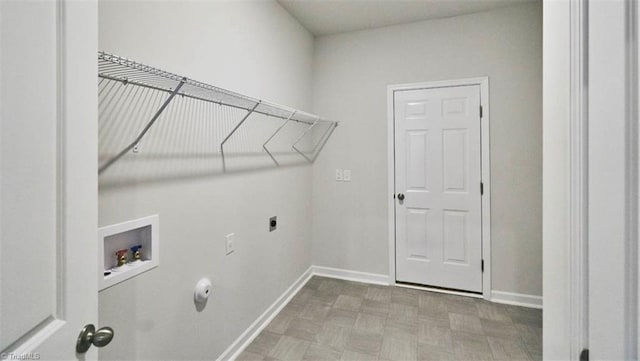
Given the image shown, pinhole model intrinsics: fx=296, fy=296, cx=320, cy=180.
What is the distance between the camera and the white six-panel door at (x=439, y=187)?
279cm

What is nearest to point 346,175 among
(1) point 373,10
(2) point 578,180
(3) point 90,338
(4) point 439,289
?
(4) point 439,289

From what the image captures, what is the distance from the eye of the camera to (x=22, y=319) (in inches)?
20.6

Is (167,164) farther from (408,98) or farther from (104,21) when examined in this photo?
(408,98)

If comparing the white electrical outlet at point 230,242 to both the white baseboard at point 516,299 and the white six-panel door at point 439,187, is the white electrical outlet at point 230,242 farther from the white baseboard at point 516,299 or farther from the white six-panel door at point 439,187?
the white baseboard at point 516,299

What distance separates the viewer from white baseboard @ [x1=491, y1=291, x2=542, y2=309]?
8.54 feet

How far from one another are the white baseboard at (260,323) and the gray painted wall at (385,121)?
0.54 metres

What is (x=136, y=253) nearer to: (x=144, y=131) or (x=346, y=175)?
(x=144, y=131)

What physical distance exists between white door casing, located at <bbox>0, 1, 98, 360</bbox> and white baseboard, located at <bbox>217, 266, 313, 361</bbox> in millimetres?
1402

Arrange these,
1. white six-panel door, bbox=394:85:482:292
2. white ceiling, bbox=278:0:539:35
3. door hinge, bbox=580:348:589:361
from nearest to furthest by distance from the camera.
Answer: door hinge, bbox=580:348:589:361 → white ceiling, bbox=278:0:539:35 → white six-panel door, bbox=394:85:482:292

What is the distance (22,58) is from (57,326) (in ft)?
1.72

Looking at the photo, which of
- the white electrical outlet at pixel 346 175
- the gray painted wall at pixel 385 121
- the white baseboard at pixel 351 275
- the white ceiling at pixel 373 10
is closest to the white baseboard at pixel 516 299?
the gray painted wall at pixel 385 121

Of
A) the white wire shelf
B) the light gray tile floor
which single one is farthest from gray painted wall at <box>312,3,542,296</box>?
the white wire shelf

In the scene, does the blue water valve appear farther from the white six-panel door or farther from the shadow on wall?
the white six-panel door

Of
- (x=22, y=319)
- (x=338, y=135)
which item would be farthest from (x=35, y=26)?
(x=338, y=135)
